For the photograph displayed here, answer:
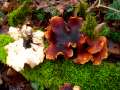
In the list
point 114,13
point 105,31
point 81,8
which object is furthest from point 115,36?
point 81,8

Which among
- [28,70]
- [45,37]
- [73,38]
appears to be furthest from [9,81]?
[73,38]

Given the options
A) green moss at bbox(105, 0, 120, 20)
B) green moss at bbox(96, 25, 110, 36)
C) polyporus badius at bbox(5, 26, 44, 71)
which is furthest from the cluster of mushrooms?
green moss at bbox(105, 0, 120, 20)

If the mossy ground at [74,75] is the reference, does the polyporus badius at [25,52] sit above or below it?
above

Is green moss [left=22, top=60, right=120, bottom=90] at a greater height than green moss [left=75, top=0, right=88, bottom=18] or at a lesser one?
lesser

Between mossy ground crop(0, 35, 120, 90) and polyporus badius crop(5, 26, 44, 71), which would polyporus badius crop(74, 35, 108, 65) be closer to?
mossy ground crop(0, 35, 120, 90)

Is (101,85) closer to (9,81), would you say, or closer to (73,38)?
(73,38)

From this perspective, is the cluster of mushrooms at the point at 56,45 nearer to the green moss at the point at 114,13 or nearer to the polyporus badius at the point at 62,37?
the polyporus badius at the point at 62,37

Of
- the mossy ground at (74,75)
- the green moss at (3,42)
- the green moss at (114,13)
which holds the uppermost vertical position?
the green moss at (114,13)

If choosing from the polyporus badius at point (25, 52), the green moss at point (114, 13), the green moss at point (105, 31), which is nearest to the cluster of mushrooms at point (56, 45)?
the polyporus badius at point (25, 52)
